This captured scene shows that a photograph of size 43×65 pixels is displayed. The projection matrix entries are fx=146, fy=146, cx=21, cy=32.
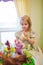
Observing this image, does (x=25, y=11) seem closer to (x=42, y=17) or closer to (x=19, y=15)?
(x=19, y=15)

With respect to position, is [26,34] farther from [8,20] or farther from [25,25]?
[8,20]

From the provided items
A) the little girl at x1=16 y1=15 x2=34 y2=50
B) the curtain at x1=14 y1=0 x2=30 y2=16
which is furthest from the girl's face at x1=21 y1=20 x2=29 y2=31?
the curtain at x1=14 y1=0 x2=30 y2=16

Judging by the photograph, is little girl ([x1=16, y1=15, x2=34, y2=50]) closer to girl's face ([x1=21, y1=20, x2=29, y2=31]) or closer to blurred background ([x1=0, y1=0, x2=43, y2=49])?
girl's face ([x1=21, y1=20, x2=29, y2=31])

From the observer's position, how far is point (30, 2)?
7.81 feet

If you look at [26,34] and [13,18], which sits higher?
[13,18]

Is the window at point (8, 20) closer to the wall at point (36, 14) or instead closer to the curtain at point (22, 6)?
the curtain at point (22, 6)

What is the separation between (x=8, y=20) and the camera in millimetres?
→ 2484

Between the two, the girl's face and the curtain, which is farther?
the curtain

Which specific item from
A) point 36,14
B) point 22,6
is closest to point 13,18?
point 22,6

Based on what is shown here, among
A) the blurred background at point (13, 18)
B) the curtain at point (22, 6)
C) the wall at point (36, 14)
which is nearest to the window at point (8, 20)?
the blurred background at point (13, 18)

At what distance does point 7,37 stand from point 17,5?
57 centimetres

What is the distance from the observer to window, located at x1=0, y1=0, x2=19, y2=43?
95.5 inches

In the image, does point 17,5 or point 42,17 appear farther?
point 42,17

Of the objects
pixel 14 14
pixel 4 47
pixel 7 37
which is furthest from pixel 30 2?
pixel 4 47
